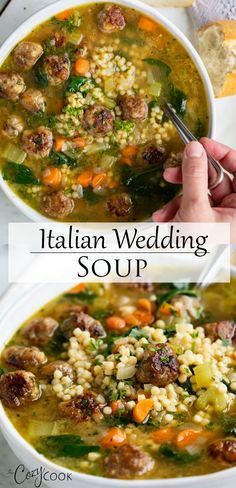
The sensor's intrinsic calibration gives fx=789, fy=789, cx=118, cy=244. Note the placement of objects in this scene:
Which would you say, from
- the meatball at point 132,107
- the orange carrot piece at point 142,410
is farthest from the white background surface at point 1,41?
the orange carrot piece at point 142,410

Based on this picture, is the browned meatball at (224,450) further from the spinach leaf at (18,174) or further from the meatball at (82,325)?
the spinach leaf at (18,174)

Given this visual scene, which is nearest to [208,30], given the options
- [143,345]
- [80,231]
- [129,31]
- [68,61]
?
[129,31]

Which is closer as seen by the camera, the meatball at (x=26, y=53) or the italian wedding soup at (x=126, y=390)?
the italian wedding soup at (x=126, y=390)

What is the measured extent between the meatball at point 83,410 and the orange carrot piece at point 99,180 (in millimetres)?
1231

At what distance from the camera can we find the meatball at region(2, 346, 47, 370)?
410 centimetres

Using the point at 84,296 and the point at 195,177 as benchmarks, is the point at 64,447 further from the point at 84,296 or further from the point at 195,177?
the point at 195,177

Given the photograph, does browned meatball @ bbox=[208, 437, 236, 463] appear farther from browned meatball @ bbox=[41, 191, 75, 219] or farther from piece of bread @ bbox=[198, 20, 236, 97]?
piece of bread @ bbox=[198, 20, 236, 97]

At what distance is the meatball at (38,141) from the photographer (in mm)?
4293

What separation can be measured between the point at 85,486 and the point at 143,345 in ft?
2.56

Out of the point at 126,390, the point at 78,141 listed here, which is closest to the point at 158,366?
the point at 126,390

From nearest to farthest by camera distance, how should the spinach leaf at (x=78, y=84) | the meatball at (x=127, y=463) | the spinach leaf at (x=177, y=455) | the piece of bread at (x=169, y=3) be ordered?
the meatball at (x=127, y=463) → the spinach leaf at (x=177, y=455) → the spinach leaf at (x=78, y=84) → the piece of bread at (x=169, y=3)

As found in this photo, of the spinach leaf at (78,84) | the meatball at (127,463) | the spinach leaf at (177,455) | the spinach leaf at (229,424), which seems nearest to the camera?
the meatball at (127,463)

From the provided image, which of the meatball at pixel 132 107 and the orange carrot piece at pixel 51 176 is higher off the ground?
the meatball at pixel 132 107

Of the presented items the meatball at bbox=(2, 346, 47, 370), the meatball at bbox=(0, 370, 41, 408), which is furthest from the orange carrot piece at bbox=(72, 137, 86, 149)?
the meatball at bbox=(0, 370, 41, 408)
